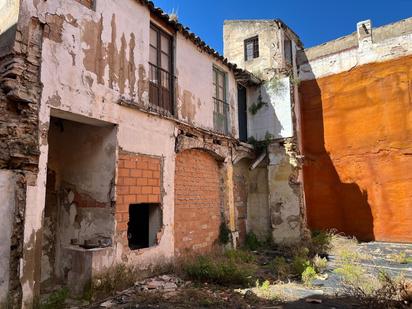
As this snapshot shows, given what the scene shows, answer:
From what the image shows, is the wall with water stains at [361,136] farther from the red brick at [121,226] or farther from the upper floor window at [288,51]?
the red brick at [121,226]

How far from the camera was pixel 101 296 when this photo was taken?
5.72 metres

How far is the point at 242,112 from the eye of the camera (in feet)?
41.7

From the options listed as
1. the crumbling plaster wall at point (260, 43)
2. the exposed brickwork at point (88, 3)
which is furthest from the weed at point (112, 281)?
the crumbling plaster wall at point (260, 43)

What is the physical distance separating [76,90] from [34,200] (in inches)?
82.3

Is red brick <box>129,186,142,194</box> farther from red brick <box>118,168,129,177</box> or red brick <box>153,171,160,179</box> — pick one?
red brick <box>153,171,160,179</box>

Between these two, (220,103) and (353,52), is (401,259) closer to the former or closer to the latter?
(220,103)

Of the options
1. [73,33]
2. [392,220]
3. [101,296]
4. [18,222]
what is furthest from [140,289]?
[392,220]

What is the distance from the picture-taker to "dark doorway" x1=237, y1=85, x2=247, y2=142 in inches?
491

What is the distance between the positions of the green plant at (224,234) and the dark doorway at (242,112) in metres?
3.64

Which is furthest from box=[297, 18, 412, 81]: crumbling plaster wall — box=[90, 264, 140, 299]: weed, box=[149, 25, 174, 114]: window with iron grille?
box=[90, 264, 140, 299]: weed

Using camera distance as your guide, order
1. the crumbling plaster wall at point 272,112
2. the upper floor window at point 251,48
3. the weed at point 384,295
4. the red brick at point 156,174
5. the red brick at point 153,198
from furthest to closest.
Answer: the upper floor window at point 251,48 → the crumbling plaster wall at point 272,112 → the red brick at point 156,174 → the red brick at point 153,198 → the weed at point 384,295

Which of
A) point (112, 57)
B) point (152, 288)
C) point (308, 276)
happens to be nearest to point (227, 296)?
point (152, 288)

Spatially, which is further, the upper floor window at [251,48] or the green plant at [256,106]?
the upper floor window at [251,48]

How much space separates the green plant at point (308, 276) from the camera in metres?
7.02
